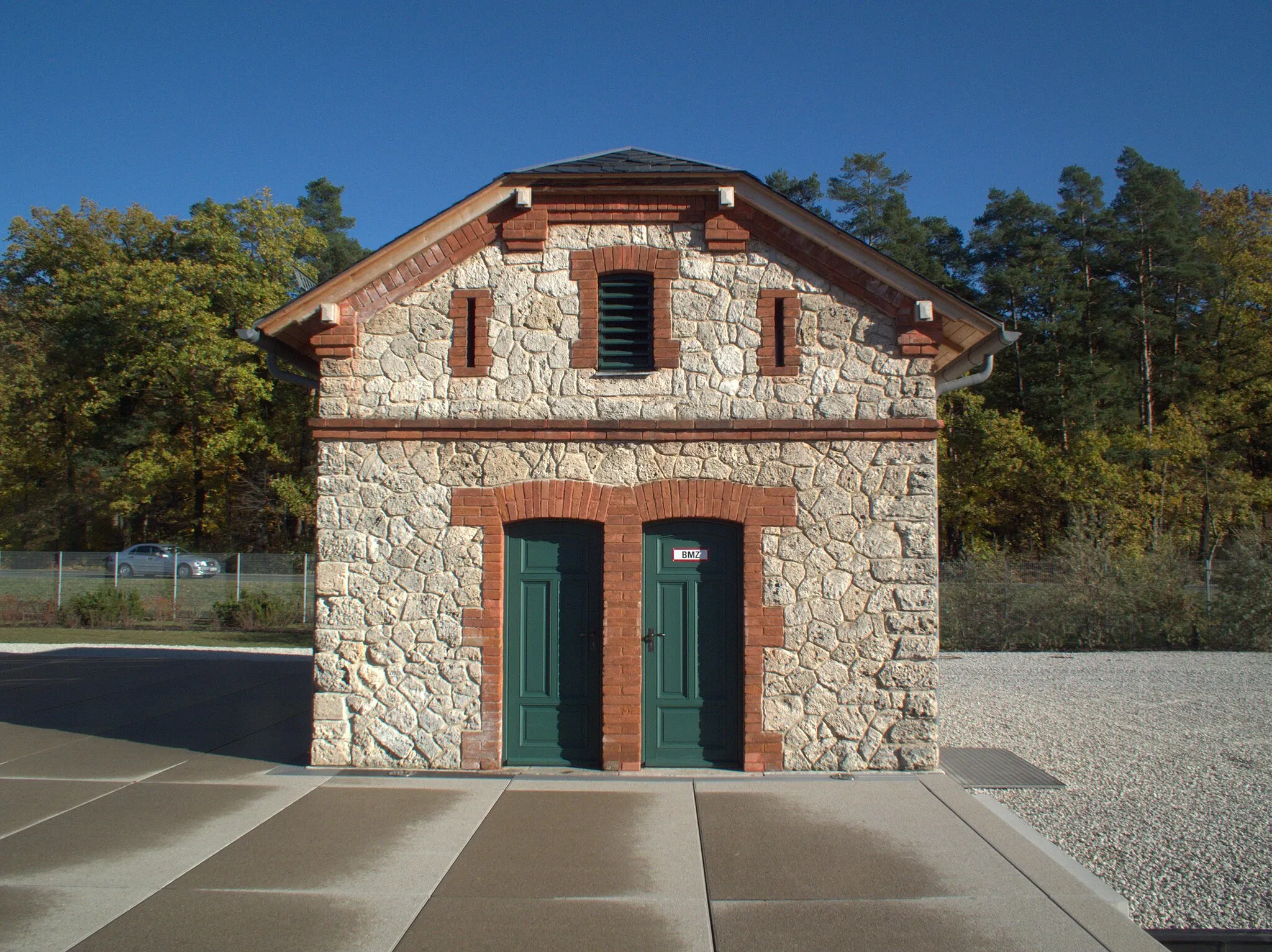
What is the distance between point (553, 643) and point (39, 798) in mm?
4428

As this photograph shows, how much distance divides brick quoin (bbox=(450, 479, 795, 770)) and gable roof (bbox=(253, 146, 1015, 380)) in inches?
84.3

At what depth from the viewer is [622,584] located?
8.29m

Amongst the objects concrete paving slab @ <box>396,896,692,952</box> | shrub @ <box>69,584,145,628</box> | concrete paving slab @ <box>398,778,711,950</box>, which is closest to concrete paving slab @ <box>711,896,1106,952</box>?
concrete paving slab @ <box>398,778,711,950</box>

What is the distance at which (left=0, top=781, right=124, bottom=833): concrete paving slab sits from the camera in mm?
6883

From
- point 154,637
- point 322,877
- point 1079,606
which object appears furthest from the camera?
point 154,637

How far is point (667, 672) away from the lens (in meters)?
8.35

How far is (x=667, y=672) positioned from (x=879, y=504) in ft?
8.23

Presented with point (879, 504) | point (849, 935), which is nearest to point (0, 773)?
point (849, 935)

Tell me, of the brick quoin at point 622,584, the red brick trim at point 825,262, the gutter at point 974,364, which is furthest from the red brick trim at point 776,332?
the gutter at point 974,364

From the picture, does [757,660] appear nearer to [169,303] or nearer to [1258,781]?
[1258,781]

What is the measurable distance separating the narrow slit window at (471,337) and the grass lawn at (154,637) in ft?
40.5

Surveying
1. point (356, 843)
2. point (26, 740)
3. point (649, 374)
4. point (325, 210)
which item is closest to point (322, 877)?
point (356, 843)

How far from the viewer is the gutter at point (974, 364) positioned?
27.0 feet

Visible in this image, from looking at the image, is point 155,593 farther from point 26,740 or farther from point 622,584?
point 622,584
